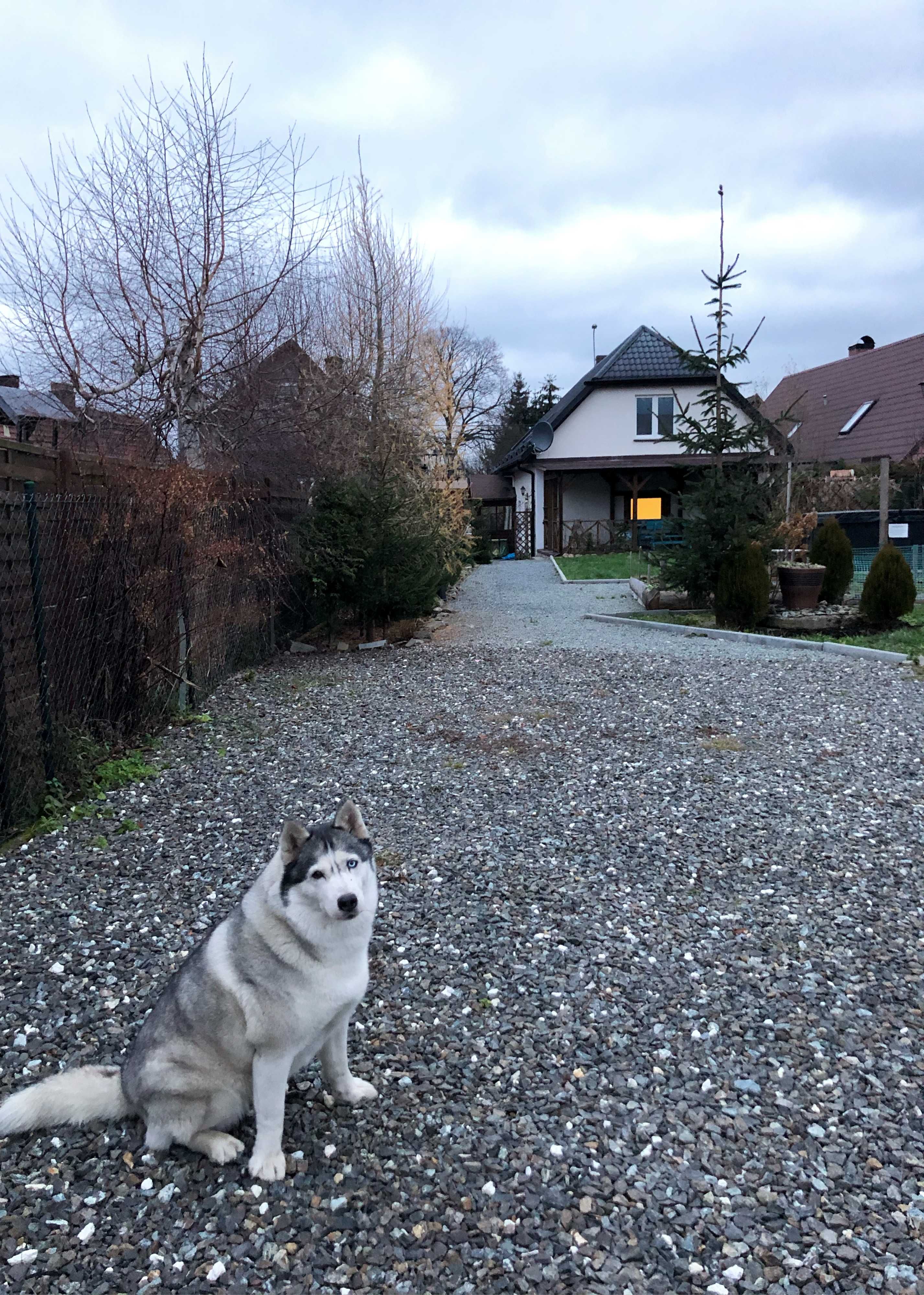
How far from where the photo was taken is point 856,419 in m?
27.6

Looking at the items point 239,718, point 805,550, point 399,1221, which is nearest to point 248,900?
point 399,1221

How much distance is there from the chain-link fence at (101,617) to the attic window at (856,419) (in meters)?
23.9

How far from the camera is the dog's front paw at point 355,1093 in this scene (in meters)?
2.83

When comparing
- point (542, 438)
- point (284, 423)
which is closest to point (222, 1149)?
point (284, 423)

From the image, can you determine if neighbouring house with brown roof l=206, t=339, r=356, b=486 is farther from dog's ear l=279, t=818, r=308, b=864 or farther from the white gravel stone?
the white gravel stone

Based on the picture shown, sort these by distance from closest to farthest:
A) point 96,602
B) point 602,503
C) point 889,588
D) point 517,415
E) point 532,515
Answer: point 96,602 < point 889,588 < point 602,503 < point 532,515 < point 517,415

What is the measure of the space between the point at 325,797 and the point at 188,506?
2.85 meters

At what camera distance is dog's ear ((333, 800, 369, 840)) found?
2605 millimetres

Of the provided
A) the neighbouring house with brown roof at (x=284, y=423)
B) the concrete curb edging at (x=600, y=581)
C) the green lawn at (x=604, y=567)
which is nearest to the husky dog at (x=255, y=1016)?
the neighbouring house with brown roof at (x=284, y=423)

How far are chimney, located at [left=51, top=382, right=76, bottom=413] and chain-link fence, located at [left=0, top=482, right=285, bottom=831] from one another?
6.04ft

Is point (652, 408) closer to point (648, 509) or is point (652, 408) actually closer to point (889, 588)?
point (648, 509)

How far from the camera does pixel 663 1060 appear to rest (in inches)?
118

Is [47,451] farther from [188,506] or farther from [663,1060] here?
[663,1060]

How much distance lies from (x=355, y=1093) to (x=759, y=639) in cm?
1028
